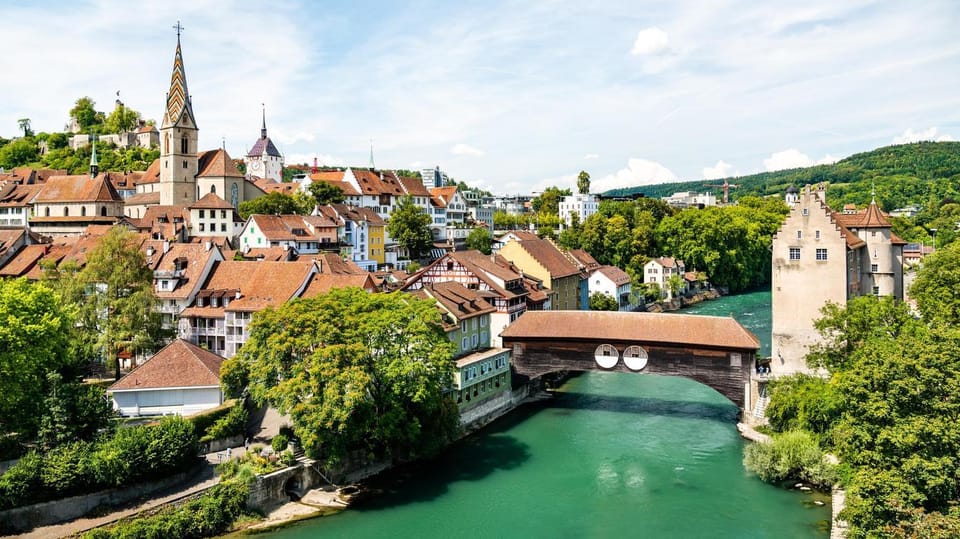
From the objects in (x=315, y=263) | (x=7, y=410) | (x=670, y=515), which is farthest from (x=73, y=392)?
(x=670, y=515)

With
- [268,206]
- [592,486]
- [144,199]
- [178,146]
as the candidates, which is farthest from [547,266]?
[144,199]

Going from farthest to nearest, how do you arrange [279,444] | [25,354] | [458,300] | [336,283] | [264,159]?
[264,159] → [458,300] → [336,283] → [279,444] → [25,354]

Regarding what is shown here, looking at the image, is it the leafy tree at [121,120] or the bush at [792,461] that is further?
Result: the leafy tree at [121,120]

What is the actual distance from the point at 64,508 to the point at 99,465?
1398 mm

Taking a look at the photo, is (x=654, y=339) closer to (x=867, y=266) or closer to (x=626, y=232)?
(x=867, y=266)

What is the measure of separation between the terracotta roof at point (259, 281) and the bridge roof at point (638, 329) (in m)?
9.56

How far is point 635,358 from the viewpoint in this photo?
31859 millimetres

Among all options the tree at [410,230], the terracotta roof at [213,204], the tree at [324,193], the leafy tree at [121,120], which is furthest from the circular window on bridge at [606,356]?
the leafy tree at [121,120]

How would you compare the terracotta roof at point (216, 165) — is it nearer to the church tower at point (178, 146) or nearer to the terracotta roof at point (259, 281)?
the church tower at point (178, 146)

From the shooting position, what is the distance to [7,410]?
72.2 ft

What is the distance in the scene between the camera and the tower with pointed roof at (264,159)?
3578 inches

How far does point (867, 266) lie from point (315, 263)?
2574cm

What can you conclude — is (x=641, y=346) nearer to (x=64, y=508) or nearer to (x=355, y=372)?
(x=355, y=372)

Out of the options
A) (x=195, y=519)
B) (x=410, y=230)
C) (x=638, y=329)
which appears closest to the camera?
(x=195, y=519)
